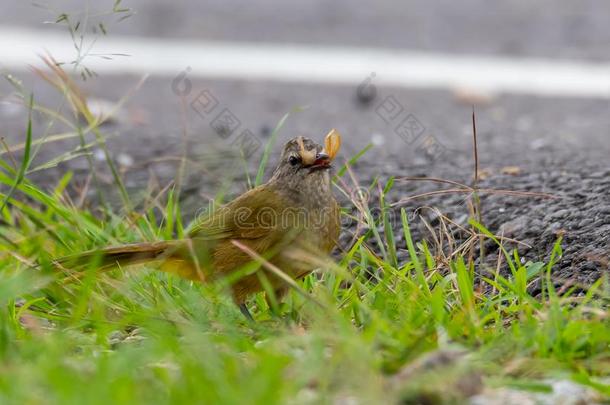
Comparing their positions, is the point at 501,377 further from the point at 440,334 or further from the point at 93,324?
the point at 93,324

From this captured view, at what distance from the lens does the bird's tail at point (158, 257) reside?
4543 millimetres

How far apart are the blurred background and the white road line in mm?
28

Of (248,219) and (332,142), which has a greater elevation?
(332,142)

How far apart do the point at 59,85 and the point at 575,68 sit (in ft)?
23.1

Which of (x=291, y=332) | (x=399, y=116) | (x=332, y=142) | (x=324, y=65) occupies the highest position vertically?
(x=324, y=65)

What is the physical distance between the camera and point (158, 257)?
15.1 ft

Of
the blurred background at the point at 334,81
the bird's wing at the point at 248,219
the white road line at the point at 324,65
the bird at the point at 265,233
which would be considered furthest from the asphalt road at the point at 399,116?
the bird at the point at 265,233

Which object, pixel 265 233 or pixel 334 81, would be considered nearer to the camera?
pixel 265 233

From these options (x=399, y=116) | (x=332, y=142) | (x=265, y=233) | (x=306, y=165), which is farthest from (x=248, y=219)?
(x=399, y=116)

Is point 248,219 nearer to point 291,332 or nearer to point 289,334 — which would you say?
point 291,332

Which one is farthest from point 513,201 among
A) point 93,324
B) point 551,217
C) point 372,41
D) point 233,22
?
point 233,22

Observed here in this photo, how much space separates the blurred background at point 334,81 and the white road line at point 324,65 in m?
0.03

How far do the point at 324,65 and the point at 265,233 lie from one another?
676 centimetres

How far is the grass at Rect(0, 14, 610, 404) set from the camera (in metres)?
2.98
